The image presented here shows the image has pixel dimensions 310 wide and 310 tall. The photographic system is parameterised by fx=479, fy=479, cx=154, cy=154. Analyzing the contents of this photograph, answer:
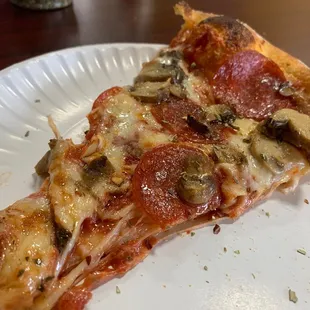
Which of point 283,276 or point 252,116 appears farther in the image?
point 252,116

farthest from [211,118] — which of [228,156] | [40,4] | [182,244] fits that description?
[40,4]

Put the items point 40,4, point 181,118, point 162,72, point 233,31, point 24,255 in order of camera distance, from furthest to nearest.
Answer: point 40,4
point 233,31
point 162,72
point 181,118
point 24,255

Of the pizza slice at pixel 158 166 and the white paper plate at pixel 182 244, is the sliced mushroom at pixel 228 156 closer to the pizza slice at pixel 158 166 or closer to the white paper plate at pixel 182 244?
the pizza slice at pixel 158 166

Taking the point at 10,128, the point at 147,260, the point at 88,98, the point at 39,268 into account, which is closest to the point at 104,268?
the point at 147,260

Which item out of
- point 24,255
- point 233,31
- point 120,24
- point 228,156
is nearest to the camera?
point 24,255

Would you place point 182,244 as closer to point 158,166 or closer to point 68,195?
point 158,166

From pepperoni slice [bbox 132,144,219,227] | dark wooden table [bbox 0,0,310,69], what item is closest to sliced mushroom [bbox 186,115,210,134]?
pepperoni slice [bbox 132,144,219,227]

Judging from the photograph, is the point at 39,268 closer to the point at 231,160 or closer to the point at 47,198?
the point at 47,198
